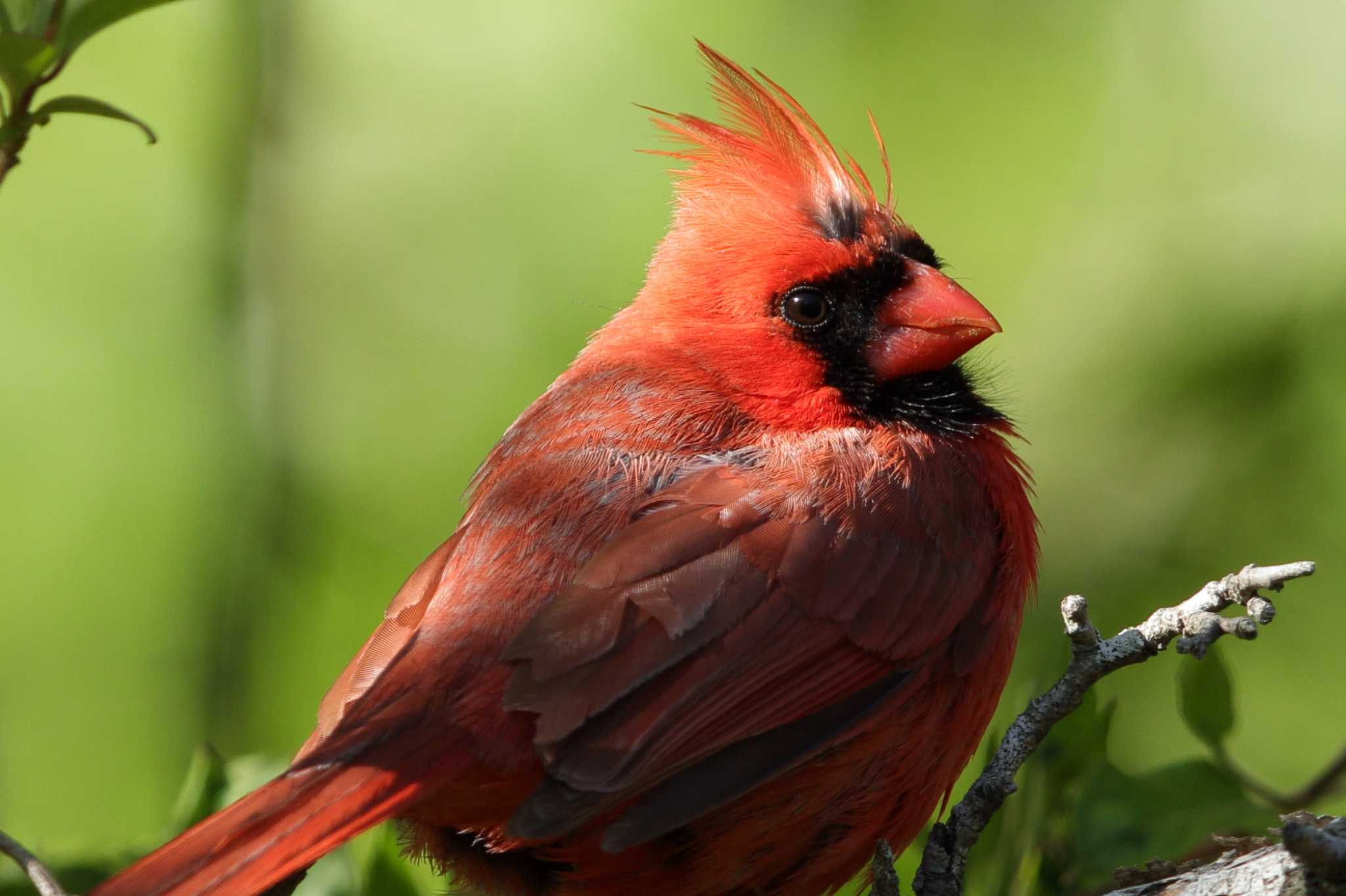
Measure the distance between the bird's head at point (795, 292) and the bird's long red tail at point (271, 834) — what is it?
1002 mm

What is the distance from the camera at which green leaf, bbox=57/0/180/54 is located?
2.16 metres

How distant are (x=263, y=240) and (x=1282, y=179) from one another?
9.53ft

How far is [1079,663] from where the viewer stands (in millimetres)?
2211

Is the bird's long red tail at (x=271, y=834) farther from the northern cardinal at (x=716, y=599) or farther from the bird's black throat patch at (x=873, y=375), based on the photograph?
the bird's black throat patch at (x=873, y=375)

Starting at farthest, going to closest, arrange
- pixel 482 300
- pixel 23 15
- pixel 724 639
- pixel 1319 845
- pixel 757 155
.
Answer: pixel 482 300, pixel 757 155, pixel 724 639, pixel 23 15, pixel 1319 845

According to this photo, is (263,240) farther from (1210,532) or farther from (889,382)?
(1210,532)

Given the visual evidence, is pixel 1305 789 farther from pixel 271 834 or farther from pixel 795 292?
pixel 271 834

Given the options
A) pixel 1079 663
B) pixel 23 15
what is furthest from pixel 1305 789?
pixel 23 15

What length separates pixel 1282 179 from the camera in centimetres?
439

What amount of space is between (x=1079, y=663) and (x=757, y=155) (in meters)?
1.30

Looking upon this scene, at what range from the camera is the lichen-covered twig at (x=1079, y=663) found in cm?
204

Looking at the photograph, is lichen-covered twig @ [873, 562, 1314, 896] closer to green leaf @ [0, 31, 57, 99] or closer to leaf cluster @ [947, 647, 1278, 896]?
leaf cluster @ [947, 647, 1278, 896]

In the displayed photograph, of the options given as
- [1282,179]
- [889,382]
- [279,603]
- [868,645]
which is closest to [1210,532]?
[1282,179]

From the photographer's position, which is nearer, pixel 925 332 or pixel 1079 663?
pixel 1079 663
